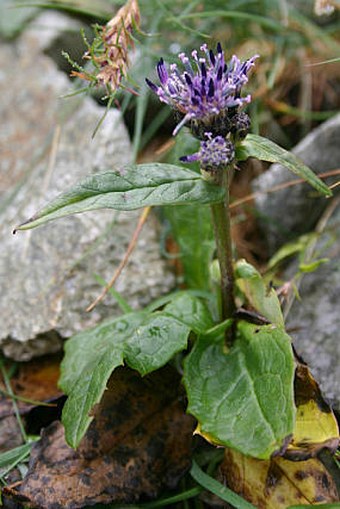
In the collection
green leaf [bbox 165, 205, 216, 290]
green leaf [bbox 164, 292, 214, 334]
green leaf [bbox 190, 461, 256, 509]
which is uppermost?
green leaf [bbox 165, 205, 216, 290]

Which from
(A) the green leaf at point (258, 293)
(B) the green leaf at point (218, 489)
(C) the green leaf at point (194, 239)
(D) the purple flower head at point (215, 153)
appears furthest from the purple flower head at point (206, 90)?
(B) the green leaf at point (218, 489)

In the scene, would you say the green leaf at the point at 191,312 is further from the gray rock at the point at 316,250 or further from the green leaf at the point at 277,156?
the green leaf at the point at 277,156

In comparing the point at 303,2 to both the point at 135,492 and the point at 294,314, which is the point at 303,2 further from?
the point at 135,492

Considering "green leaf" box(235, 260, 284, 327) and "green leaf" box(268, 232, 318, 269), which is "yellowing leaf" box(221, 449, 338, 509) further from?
"green leaf" box(268, 232, 318, 269)

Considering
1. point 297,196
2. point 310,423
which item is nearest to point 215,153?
point 310,423

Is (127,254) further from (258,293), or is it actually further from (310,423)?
Result: (310,423)

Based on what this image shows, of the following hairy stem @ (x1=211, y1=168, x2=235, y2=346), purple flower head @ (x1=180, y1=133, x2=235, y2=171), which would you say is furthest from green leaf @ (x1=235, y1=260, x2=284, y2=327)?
purple flower head @ (x1=180, y1=133, x2=235, y2=171)
